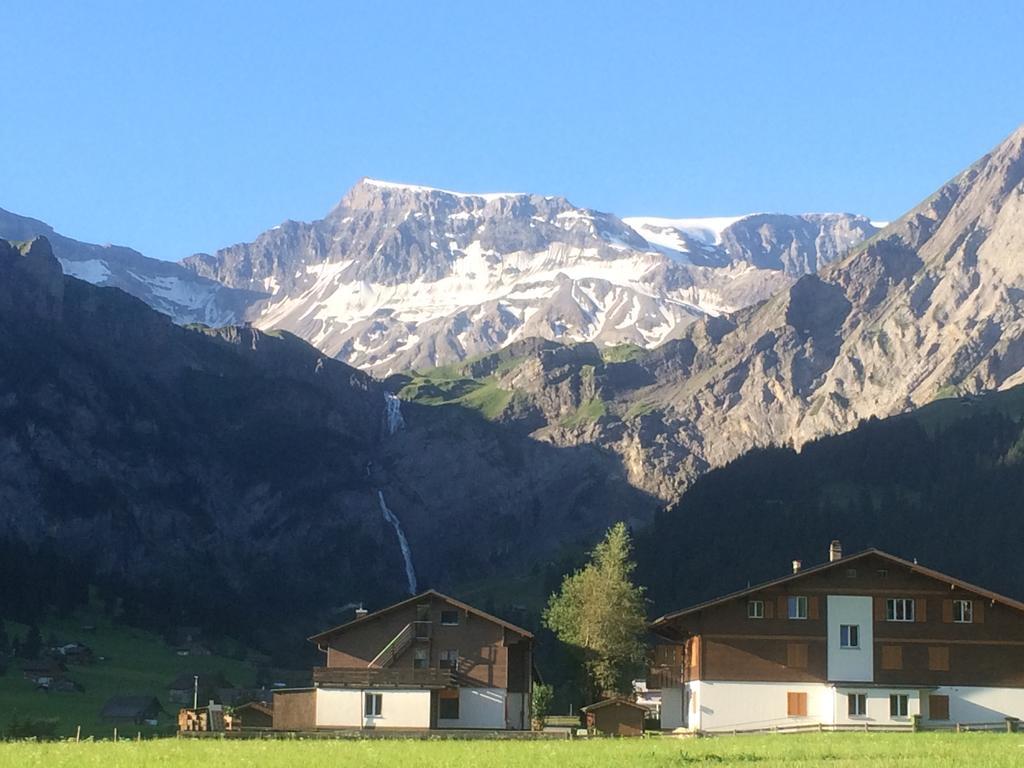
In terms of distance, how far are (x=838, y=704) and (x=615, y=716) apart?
1431 cm

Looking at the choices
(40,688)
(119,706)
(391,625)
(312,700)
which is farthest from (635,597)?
(40,688)

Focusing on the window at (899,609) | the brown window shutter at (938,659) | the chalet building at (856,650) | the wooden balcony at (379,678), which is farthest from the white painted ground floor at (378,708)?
the brown window shutter at (938,659)

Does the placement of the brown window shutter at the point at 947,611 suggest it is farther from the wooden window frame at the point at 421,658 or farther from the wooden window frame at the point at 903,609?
the wooden window frame at the point at 421,658

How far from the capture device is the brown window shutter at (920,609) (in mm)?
103750

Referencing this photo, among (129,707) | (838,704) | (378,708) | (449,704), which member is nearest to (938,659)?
(838,704)

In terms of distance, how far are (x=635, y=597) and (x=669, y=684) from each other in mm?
19244

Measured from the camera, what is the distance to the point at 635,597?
13175cm

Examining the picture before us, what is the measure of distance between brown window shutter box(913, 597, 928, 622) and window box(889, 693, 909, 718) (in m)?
5.56

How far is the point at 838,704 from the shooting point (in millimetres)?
100625

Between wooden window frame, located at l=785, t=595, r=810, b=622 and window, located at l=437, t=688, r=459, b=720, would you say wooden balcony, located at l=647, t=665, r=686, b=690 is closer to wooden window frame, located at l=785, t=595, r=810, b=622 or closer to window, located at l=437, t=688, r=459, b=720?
wooden window frame, located at l=785, t=595, r=810, b=622

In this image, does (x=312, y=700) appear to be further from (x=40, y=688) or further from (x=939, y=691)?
(x=40, y=688)

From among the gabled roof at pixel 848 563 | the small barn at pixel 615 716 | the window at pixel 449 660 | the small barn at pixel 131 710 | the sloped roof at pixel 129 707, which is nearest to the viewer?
the gabled roof at pixel 848 563

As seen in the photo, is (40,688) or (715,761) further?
(40,688)

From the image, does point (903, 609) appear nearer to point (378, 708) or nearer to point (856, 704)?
point (856, 704)
